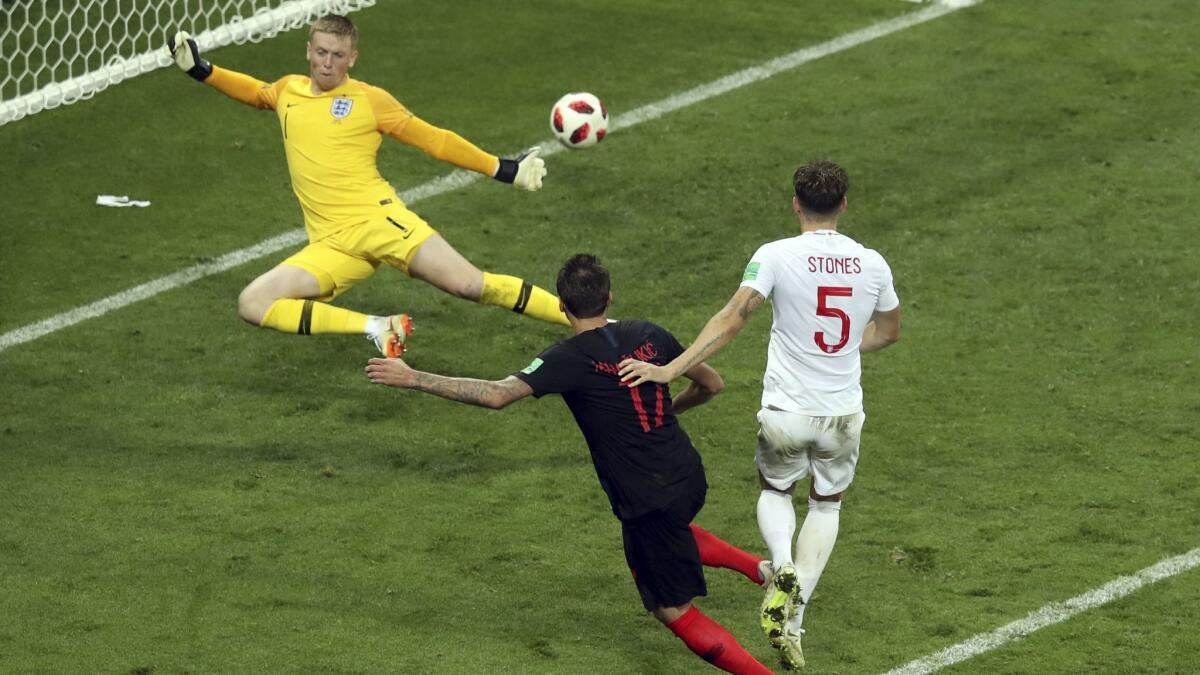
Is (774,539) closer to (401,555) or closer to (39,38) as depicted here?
(401,555)

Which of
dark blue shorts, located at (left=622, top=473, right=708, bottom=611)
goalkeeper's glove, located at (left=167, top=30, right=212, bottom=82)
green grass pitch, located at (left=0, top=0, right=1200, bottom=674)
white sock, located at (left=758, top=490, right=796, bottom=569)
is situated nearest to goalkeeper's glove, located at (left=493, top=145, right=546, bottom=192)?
green grass pitch, located at (left=0, top=0, right=1200, bottom=674)

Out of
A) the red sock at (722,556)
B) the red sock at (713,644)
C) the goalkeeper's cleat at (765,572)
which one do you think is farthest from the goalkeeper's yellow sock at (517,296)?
the red sock at (713,644)

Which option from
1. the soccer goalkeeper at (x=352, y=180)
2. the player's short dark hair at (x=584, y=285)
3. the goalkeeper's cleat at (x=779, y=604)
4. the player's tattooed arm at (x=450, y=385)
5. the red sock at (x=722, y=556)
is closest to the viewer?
the player's tattooed arm at (x=450, y=385)

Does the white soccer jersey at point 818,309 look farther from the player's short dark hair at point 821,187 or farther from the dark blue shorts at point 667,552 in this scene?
the dark blue shorts at point 667,552

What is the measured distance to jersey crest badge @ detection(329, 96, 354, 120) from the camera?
11031 millimetres

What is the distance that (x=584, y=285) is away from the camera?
791 centimetres

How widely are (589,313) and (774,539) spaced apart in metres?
1.30

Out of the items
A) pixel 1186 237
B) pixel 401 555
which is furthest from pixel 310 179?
pixel 1186 237

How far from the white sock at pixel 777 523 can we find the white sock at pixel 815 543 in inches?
4.1

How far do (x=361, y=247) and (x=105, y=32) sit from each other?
5.31 meters

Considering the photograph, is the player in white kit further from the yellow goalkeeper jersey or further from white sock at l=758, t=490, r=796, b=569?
the yellow goalkeeper jersey

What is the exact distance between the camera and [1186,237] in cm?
1277

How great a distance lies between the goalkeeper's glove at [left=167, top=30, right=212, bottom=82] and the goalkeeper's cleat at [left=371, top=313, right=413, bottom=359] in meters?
1.96

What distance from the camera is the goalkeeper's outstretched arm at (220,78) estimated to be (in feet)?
36.7
